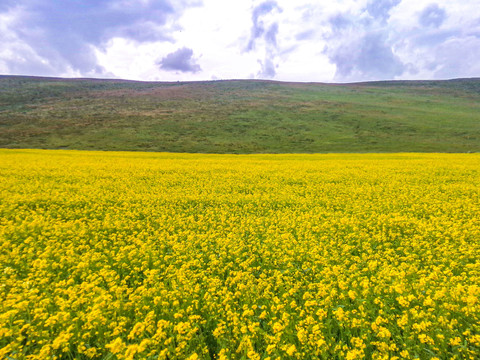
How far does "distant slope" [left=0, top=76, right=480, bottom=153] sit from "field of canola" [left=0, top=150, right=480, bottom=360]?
4706 cm

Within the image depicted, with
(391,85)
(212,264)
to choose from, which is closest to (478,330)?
(212,264)

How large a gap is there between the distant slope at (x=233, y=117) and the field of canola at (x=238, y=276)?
4706cm

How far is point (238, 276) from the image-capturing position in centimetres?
545

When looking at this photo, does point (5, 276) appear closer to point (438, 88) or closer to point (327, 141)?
point (327, 141)

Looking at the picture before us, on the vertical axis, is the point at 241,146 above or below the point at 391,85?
below

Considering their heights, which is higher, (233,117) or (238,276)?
(233,117)

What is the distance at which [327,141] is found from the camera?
63375 mm

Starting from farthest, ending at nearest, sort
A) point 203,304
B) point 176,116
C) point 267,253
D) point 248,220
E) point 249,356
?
point 176,116 → point 248,220 → point 267,253 → point 203,304 → point 249,356

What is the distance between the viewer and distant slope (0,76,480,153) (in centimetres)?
6047

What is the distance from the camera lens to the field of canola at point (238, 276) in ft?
13.0

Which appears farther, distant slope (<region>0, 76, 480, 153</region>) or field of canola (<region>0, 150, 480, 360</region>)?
distant slope (<region>0, 76, 480, 153</region>)

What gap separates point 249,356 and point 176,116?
260 feet

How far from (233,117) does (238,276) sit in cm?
7656

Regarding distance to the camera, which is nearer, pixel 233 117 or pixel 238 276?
pixel 238 276
